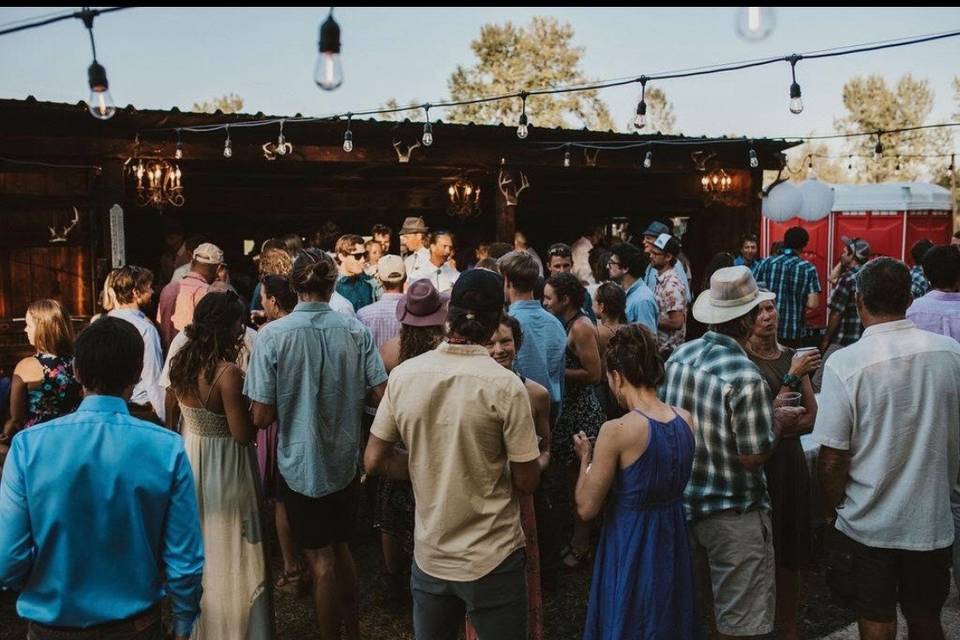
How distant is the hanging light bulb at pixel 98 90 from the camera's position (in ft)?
9.66

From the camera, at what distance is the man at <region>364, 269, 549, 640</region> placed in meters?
2.40

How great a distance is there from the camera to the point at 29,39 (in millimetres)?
3211

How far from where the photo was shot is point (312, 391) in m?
3.23

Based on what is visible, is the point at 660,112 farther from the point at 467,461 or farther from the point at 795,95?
the point at 467,461

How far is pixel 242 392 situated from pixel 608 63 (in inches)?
1277

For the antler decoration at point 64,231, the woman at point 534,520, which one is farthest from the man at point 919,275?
the antler decoration at point 64,231

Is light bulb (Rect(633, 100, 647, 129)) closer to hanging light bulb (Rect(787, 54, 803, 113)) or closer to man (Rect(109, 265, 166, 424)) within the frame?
hanging light bulb (Rect(787, 54, 803, 113))

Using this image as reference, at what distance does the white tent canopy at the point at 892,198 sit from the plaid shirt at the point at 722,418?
13.4 m

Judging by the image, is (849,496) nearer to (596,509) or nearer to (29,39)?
(596,509)

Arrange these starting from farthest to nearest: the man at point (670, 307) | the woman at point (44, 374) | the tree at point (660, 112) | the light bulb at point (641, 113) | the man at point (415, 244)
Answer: the tree at point (660, 112) → the man at point (415, 244) → the light bulb at point (641, 113) → the man at point (670, 307) → the woman at point (44, 374)

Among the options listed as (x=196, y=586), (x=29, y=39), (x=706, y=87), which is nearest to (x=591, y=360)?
(x=196, y=586)

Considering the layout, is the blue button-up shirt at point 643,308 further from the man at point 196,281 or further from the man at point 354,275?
the man at point 196,281

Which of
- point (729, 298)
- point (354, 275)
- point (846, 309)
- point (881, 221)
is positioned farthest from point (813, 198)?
point (729, 298)

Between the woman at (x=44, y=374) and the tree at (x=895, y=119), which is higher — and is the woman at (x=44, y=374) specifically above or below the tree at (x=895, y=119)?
below
